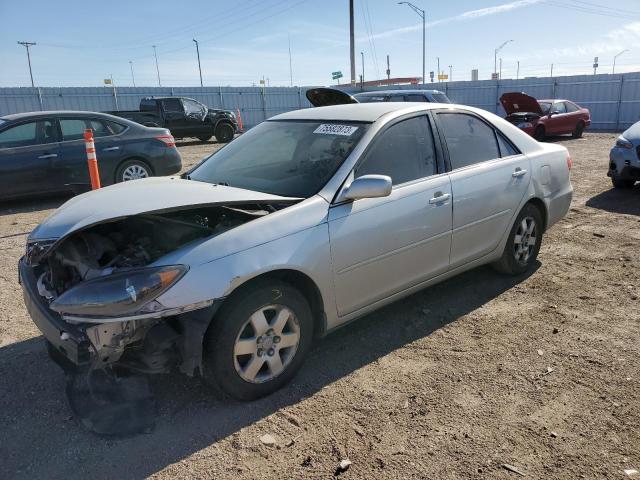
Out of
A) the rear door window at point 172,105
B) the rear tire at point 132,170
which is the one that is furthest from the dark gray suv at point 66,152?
the rear door window at point 172,105

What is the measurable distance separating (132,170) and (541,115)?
1421 centimetres

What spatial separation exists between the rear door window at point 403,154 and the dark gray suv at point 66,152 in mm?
6325

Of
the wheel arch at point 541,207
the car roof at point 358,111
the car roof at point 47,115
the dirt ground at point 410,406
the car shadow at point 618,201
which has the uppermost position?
the car roof at point 47,115

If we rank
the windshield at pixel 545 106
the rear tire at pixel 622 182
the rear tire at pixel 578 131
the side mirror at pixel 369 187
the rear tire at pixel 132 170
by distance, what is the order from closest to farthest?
the side mirror at pixel 369 187 → the rear tire at pixel 622 182 → the rear tire at pixel 132 170 → the windshield at pixel 545 106 → the rear tire at pixel 578 131

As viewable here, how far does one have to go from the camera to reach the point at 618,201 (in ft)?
26.7

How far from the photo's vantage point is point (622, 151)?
845cm

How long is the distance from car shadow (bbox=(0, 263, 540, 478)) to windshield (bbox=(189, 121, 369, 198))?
1196 mm

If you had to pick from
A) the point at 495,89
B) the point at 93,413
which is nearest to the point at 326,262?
the point at 93,413

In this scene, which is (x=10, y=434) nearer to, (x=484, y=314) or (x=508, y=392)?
(x=508, y=392)

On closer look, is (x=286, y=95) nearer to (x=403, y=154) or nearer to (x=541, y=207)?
(x=541, y=207)

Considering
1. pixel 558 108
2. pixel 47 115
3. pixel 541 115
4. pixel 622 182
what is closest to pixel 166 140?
pixel 47 115

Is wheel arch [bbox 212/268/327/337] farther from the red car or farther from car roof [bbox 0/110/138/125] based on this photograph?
the red car

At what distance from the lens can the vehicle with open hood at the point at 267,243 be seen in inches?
104

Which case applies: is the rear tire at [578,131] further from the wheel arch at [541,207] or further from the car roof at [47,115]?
the car roof at [47,115]
